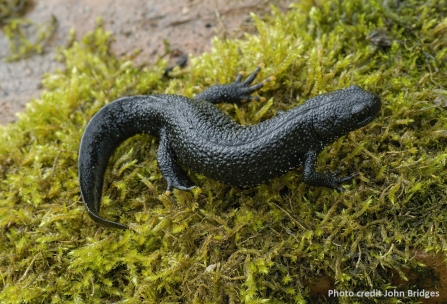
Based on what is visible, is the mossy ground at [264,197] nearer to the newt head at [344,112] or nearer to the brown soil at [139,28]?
the newt head at [344,112]

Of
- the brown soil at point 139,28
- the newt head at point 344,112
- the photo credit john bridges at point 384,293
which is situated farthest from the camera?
the brown soil at point 139,28

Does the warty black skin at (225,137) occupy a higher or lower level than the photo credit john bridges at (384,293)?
higher

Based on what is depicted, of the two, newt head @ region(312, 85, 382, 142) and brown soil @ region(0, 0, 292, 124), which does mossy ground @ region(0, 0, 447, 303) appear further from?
brown soil @ region(0, 0, 292, 124)

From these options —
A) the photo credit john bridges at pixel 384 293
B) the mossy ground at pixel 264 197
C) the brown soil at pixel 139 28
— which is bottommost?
the photo credit john bridges at pixel 384 293

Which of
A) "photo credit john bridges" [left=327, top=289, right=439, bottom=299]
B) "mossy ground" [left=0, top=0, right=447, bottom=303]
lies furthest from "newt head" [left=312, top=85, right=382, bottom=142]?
"photo credit john bridges" [left=327, top=289, right=439, bottom=299]

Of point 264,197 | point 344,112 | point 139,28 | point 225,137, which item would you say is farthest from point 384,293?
point 139,28

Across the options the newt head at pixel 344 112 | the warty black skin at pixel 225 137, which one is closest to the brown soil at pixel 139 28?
the warty black skin at pixel 225 137
